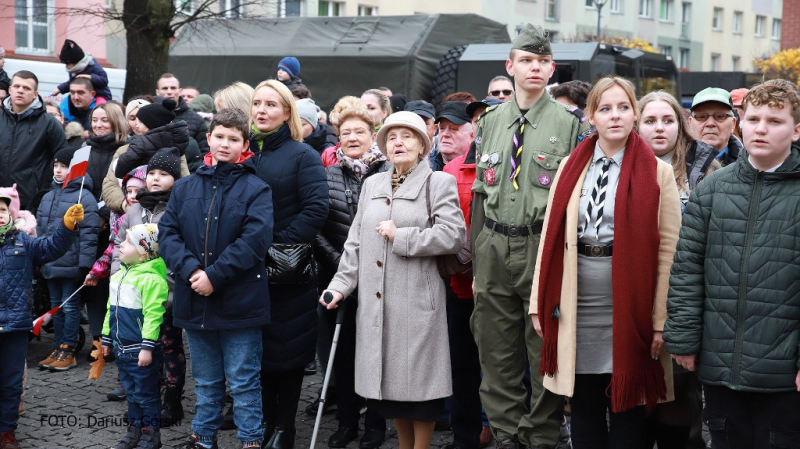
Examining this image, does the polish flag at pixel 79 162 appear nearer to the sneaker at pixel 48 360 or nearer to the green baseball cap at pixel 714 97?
the sneaker at pixel 48 360

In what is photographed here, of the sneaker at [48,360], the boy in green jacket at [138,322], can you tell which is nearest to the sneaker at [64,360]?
the sneaker at [48,360]

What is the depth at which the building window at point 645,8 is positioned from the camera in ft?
146

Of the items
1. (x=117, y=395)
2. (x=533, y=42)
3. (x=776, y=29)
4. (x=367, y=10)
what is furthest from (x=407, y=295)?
(x=776, y=29)

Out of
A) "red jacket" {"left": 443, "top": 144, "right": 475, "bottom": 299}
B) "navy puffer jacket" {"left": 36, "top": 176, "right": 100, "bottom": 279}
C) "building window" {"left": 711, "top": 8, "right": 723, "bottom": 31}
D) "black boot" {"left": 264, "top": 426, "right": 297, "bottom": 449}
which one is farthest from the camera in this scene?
"building window" {"left": 711, "top": 8, "right": 723, "bottom": 31}

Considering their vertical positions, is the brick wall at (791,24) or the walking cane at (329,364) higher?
the brick wall at (791,24)

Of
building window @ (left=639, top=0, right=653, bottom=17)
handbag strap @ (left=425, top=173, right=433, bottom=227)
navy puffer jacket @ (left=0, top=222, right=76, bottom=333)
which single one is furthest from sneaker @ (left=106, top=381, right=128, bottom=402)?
building window @ (left=639, top=0, right=653, bottom=17)

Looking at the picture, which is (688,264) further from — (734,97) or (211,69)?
(211,69)

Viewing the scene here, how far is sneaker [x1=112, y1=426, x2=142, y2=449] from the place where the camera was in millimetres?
5332

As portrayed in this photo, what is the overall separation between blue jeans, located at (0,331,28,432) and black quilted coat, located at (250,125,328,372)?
5.14 feet

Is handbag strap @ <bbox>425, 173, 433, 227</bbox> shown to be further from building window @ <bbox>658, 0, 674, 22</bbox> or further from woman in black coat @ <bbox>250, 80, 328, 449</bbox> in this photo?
building window @ <bbox>658, 0, 674, 22</bbox>

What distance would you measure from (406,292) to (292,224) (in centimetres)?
88

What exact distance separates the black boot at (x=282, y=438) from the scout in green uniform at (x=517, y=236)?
4.28 ft

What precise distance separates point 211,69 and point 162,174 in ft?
44.5

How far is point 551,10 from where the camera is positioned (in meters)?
39.5
